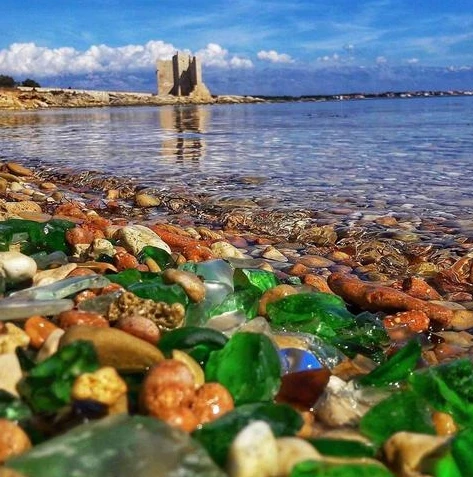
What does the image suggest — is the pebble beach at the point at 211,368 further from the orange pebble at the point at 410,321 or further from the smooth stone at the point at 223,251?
the smooth stone at the point at 223,251

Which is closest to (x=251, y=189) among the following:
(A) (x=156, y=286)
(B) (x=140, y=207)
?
(B) (x=140, y=207)

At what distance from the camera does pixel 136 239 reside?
3027mm

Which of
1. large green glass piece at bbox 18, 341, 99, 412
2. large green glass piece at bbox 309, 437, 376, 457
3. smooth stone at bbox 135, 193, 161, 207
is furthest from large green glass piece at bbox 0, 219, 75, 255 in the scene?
smooth stone at bbox 135, 193, 161, 207

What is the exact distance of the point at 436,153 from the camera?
10.2m

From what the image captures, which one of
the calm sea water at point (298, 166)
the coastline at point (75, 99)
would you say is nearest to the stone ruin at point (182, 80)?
the coastline at point (75, 99)

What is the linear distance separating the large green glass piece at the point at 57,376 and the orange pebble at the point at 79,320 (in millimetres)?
244

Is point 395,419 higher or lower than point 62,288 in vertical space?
lower

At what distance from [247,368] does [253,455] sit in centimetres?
43

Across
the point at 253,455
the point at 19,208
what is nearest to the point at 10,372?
the point at 253,455

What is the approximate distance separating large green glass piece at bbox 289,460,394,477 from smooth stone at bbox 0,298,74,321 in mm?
887

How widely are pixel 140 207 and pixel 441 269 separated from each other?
3059 mm

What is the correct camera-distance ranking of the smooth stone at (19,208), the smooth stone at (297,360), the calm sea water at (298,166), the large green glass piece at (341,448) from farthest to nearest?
1. the calm sea water at (298,166)
2. the smooth stone at (19,208)
3. the smooth stone at (297,360)
4. the large green glass piece at (341,448)

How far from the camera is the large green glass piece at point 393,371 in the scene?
179 centimetres

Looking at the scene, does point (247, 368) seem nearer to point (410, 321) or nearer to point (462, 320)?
point (410, 321)
